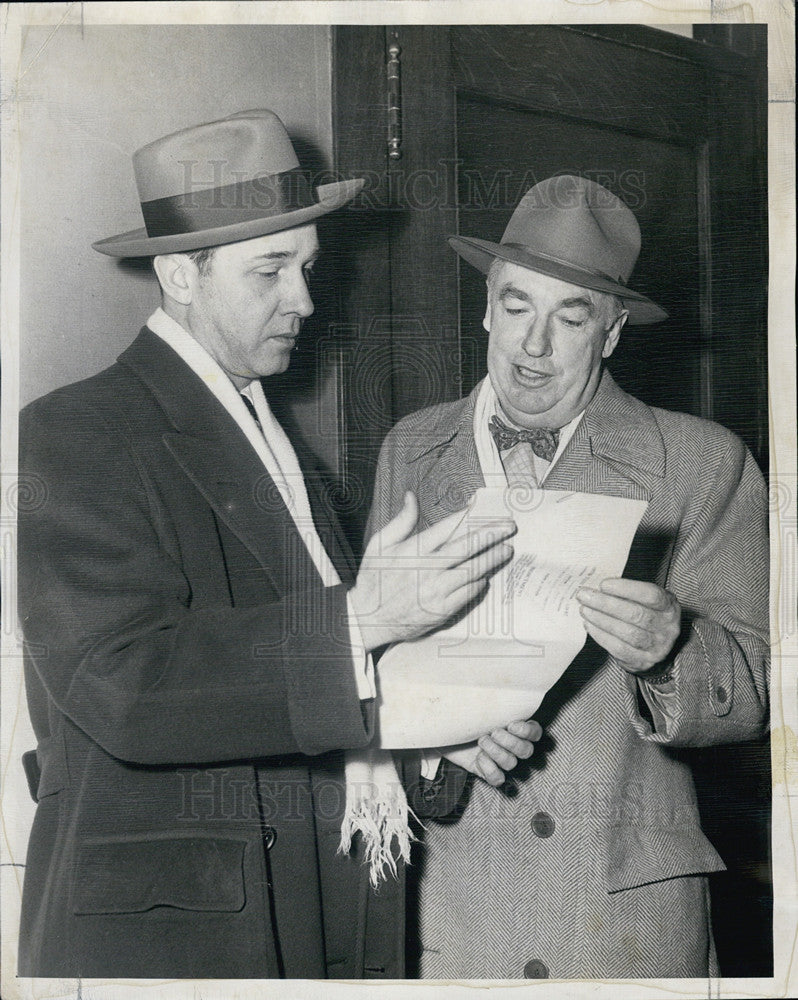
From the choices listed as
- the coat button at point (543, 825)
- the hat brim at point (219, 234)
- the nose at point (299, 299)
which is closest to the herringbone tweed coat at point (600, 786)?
the coat button at point (543, 825)

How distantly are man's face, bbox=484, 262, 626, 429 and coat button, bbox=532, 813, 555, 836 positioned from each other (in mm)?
611

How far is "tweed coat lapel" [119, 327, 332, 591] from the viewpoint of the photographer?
1587 millimetres

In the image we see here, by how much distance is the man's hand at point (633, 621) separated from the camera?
5.32 feet

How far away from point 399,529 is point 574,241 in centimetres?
53

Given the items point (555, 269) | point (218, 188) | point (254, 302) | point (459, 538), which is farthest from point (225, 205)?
point (459, 538)

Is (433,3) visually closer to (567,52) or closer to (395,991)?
(567,52)

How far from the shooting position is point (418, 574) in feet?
5.29

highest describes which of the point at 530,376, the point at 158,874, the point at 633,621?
the point at 530,376

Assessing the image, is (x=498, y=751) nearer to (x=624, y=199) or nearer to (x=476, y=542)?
(x=476, y=542)

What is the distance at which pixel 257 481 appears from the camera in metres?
1.62

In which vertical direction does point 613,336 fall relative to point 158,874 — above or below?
above

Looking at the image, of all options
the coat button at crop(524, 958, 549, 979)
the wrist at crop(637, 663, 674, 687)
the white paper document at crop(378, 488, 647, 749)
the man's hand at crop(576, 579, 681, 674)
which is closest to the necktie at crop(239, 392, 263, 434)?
the white paper document at crop(378, 488, 647, 749)

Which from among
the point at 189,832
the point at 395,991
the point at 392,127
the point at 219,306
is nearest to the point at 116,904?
the point at 189,832

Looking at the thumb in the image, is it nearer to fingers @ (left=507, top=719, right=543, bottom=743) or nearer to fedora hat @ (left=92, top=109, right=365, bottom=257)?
fingers @ (left=507, top=719, right=543, bottom=743)
